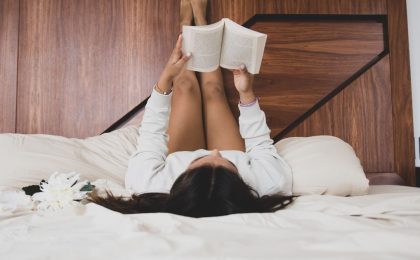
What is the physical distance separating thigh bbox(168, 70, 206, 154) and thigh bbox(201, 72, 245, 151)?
32 millimetres

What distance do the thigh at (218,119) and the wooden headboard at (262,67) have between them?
13 centimetres

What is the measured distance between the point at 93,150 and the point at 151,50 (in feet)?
1.96

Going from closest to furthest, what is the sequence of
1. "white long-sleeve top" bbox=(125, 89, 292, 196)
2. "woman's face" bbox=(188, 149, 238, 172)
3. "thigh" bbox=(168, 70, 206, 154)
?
"woman's face" bbox=(188, 149, 238, 172) → "white long-sleeve top" bbox=(125, 89, 292, 196) → "thigh" bbox=(168, 70, 206, 154)

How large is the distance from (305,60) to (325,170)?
0.79 metres

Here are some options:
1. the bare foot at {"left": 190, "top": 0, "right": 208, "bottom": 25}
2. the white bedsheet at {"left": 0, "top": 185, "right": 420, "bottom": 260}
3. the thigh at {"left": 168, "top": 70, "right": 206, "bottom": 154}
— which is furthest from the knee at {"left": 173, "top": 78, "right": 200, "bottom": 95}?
the white bedsheet at {"left": 0, "top": 185, "right": 420, "bottom": 260}

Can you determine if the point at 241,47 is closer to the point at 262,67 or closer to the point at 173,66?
the point at 173,66

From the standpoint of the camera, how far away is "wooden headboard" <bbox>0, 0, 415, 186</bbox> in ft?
5.82

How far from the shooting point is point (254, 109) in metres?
1.39

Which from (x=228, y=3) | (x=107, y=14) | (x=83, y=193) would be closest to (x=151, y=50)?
(x=107, y=14)

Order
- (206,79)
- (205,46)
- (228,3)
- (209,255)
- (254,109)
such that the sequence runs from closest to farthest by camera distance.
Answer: (209,255)
(205,46)
(254,109)
(206,79)
(228,3)

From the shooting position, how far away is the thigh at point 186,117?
5.01 feet

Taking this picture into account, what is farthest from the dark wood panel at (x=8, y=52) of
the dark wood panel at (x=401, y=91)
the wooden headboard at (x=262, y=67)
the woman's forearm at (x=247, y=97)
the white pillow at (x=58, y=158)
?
the dark wood panel at (x=401, y=91)

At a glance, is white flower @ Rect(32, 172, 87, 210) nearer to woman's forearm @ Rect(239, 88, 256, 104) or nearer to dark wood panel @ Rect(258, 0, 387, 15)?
woman's forearm @ Rect(239, 88, 256, 104)

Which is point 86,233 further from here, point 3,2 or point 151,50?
point 3,2
